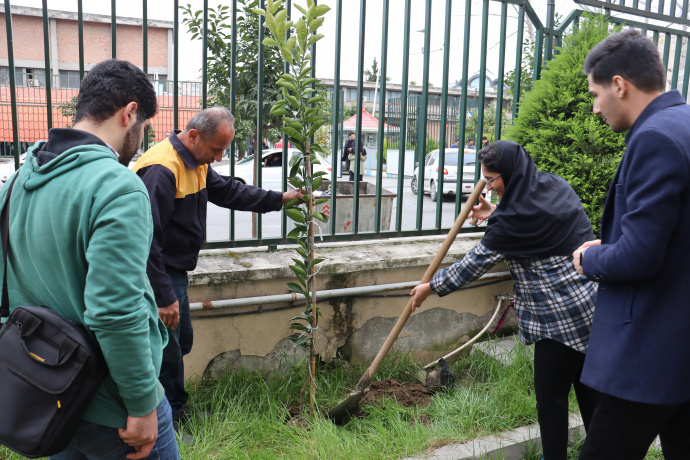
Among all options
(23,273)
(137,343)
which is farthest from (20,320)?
(137,343)

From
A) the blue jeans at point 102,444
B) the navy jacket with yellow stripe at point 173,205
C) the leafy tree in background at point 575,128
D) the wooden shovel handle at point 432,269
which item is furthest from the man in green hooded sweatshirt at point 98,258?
the leafy tree in background at point 575,128

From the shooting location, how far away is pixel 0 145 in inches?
166

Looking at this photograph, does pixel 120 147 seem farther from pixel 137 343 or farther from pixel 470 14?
pixel 470 14

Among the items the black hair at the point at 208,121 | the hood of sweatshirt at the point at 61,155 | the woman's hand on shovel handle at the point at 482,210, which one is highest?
the black hair at the point at 208,121

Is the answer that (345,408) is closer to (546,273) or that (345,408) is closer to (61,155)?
(546,273)

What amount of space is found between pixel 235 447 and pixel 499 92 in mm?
3151

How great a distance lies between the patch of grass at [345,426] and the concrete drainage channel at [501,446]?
41 mm

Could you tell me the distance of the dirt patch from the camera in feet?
11.5

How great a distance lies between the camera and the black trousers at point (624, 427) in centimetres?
196

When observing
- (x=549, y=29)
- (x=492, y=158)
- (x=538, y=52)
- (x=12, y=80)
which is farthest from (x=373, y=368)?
(x=549, y=29)

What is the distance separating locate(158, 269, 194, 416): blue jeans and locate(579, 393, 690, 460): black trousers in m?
1.97

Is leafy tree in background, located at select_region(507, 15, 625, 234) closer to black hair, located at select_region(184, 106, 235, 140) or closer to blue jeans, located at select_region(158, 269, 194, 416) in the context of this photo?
black hair, located at select_region(184, 106, 235, 140)

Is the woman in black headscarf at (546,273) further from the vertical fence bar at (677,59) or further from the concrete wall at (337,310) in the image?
the vertical fence bar at (677,59)

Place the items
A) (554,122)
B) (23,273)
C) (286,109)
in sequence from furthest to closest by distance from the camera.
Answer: (554,122)
(286,109)
(23,273)
